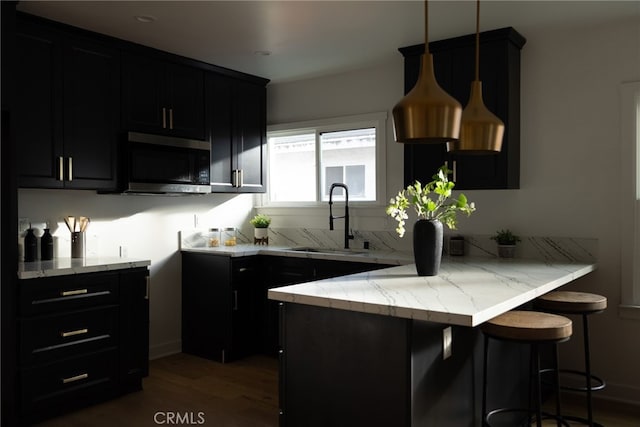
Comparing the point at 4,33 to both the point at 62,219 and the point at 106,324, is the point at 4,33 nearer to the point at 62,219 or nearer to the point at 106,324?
the point at 62,219

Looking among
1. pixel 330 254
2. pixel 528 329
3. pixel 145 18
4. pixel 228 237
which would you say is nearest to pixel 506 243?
pixel 330 254

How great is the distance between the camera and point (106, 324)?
Answer: 3420 mm

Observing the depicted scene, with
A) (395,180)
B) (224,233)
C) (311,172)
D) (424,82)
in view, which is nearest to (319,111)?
(311,172)

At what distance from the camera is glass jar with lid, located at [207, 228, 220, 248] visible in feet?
15.6

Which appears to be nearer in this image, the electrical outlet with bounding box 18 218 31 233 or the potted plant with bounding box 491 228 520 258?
the electrical outlet with bounding box 18 218 31 233

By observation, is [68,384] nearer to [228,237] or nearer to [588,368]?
[228,237]

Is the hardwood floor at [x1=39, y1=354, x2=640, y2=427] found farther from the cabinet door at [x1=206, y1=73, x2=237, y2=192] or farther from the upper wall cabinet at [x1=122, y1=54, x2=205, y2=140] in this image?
the upper wall cabinet at [x1=122, y1=54, x2=205, y2=140]

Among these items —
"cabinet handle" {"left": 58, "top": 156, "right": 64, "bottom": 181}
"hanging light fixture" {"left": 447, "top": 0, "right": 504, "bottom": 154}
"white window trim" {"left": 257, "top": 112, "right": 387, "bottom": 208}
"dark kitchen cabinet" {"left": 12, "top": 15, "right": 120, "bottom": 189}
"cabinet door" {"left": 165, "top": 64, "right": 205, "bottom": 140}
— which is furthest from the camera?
"white window trim" {"left": 257, "top": 112, "right": 387, "bottom": 208}

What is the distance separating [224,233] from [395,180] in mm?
1617

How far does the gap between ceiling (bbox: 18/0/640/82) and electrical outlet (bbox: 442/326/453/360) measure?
1.90 metres

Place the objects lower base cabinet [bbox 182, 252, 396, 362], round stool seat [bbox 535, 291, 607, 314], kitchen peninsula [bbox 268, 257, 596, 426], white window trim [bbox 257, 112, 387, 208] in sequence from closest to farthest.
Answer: kitchen peninsula [bbox 268, 257, 596, 426]
round stool seat [bbox 535, 291, 607, 314]
lower base cabinet [bbox 182, 252, 396, 362]
white window trim [bbox 257, 112, 387, 208]

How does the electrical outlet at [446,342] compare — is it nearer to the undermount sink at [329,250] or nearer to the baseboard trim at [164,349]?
the undermount sink at [329,250]

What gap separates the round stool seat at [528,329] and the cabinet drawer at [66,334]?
7.68 ft

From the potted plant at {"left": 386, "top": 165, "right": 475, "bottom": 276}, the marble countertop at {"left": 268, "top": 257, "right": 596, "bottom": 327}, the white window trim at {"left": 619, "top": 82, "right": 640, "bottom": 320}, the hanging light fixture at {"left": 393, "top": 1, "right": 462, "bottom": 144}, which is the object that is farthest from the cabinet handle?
the white window trim at {"left": 619, "top": 82, "right": 640, "bottom": 320}
